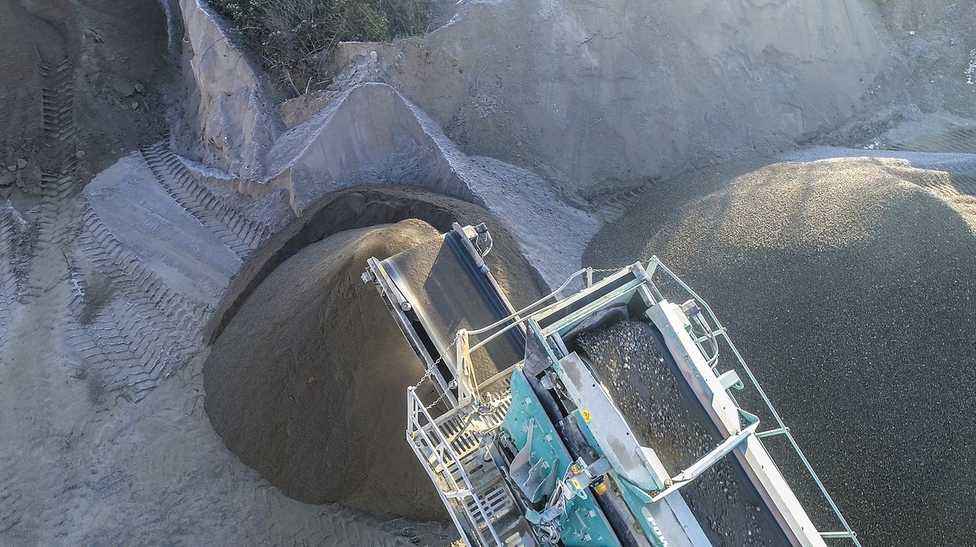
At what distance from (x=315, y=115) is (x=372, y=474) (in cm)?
556

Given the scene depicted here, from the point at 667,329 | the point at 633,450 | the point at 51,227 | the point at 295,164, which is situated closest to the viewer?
the point at 633,450

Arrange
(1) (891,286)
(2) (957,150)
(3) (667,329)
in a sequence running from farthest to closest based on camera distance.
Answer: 1. (2) (957,150)
2. (1) (891,286)
3. (3) (667,329)

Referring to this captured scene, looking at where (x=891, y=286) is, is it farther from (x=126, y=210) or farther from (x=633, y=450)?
(x=126, y=210)

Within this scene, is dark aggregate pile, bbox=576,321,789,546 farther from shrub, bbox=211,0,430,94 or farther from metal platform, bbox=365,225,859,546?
shrub, bbox=211,0,430,94

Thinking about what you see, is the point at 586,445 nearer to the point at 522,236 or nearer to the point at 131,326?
the point at 522,236

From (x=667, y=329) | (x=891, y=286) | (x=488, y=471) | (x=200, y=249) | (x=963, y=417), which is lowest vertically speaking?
(x=963, y=417)

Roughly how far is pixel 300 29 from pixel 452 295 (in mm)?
5791

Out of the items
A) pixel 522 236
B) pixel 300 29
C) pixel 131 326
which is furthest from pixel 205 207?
pixel 522 236

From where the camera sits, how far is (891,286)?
7.67m

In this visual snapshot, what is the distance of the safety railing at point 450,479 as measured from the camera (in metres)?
4.83

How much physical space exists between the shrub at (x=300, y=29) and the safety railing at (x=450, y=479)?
22.0 ft

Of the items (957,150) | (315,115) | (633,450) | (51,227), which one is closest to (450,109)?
(315,115)

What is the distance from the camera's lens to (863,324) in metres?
7.53

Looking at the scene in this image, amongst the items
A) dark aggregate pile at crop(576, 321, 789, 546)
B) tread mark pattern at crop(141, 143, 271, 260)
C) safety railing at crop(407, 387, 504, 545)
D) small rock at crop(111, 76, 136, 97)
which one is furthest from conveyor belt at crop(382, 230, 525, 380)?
small rock at crop(111, 76, 136, 97)
